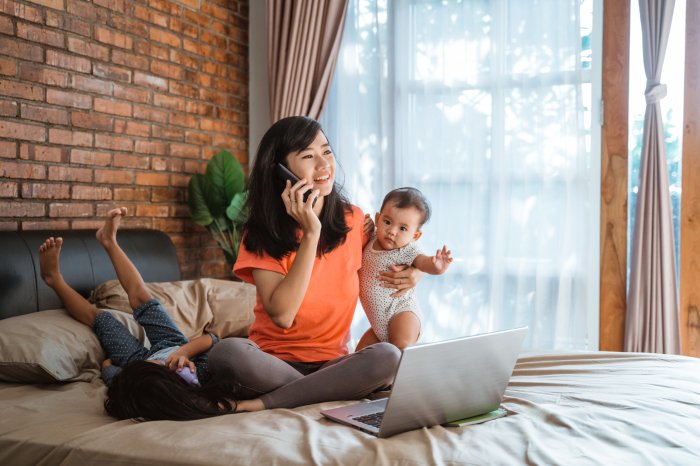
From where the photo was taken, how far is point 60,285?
248cm

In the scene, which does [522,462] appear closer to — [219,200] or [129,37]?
[219,200]

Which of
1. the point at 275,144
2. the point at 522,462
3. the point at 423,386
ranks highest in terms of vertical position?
the point at 275,144

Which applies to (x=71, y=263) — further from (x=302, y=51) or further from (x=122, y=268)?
(x=302, y=51)

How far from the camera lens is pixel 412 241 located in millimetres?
2350

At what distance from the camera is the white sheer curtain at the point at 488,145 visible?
3.50 meters

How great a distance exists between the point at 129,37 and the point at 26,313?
1424 millimetres

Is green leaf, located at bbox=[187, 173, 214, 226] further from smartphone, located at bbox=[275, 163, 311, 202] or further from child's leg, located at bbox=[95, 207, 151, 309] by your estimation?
smartphone, located at bbox=[275, 163, 311, 202]

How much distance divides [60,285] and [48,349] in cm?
40

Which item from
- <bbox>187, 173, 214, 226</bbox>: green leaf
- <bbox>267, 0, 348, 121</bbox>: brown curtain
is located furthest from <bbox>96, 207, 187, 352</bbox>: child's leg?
<bbox>267, 0, 348, 121</bbox>: brown curtain

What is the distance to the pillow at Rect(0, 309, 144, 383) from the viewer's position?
207cm

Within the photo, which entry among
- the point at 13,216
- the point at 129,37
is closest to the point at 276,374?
the point at 13,216

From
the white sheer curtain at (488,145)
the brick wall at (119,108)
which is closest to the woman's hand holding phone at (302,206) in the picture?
the brick wall at (119,108)

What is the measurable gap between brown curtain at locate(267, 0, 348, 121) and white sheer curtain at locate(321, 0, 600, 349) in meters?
0.09

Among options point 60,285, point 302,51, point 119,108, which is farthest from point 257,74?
point 60,285
